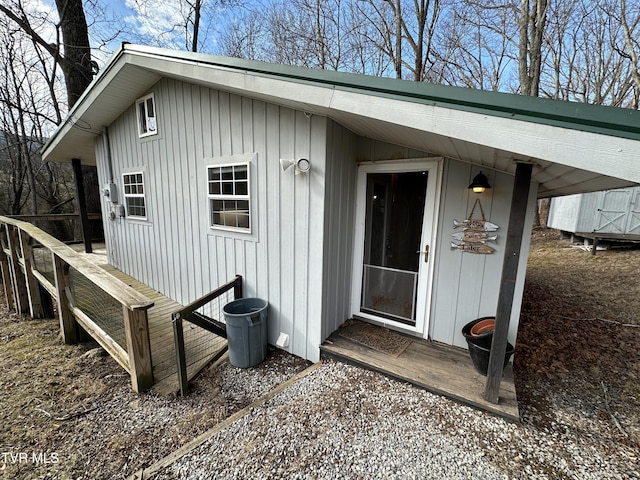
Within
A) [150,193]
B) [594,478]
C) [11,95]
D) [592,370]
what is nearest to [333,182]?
[594,478]

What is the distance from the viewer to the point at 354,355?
299 centimetres

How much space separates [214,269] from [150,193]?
2.36 m

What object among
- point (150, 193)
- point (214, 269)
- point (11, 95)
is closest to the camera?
point (214, 269)

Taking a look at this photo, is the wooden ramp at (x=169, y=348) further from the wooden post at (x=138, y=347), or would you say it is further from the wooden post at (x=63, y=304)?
the wooden post at (x=63, y=304)

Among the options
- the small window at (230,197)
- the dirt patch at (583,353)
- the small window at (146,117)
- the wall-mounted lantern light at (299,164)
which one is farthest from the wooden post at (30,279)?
the dirt patch at (583,353)

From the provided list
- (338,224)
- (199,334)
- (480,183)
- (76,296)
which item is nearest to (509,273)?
(480,183)

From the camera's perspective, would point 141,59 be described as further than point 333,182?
Yes

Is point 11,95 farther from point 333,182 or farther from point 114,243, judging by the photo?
point 333,182

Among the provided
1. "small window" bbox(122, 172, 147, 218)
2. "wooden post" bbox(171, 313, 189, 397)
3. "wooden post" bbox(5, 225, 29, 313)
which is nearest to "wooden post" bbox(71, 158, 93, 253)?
"small window" bbox(122, 172, 147, 218)

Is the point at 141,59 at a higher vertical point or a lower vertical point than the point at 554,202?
higher

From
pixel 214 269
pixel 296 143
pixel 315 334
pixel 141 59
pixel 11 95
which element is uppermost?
pixel 11 95

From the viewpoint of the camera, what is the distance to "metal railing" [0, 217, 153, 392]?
2.56 m

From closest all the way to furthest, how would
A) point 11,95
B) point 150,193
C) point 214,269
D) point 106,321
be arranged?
point 106,321, point 214,269, point 150,193, point 11,95

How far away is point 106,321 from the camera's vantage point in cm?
333
